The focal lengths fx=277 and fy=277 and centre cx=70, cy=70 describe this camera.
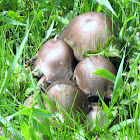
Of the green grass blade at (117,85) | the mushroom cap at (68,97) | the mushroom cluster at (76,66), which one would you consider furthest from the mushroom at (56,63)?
the green grass blade at (117,85)

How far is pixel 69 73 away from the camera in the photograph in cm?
240

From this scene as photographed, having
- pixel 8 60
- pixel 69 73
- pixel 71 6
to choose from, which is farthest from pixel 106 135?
pixel 71 6

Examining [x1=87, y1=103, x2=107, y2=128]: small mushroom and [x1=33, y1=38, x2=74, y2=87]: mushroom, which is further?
[x1=33, y1=38, x2=74, y2=87]: mushroom

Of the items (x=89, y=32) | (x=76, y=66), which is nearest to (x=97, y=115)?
(x=76, y=66)

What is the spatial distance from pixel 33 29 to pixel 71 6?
0.54 meters

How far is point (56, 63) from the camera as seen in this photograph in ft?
7.72

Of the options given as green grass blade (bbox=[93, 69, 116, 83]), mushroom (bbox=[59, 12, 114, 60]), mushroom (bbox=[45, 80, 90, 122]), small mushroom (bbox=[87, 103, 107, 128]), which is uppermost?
mushroom (bbox=[59, 12, 114, 60])

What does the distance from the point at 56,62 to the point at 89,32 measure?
0.40m

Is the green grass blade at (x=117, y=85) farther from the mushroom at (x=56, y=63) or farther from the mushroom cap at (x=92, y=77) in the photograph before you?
the mushroom at (x=56, y=63)

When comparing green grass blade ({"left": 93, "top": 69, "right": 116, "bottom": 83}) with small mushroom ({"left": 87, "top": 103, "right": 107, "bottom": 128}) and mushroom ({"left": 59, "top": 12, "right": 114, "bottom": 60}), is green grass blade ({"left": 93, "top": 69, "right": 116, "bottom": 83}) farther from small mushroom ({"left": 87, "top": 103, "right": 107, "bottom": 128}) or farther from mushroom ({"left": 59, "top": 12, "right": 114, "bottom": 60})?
mushroom ({"left": 59, "top": 12, "right": 114, "bottom": 60})

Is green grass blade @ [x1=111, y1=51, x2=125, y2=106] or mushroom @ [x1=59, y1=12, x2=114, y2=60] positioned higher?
mushroom @ [x1=59, y1=12, x2=114, y2=60]

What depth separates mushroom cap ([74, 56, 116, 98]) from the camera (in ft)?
7.13

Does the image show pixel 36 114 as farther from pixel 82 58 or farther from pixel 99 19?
pixel 99 19

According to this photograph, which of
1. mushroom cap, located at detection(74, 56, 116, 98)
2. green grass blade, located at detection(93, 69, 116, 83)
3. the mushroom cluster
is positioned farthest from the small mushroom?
green grass blade, located at detection(93, 69, 116, 83)
